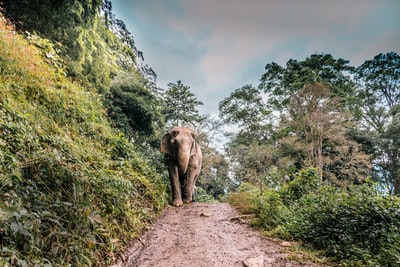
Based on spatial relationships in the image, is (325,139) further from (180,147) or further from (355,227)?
(355,227)

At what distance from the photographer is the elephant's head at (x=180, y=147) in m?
6.23

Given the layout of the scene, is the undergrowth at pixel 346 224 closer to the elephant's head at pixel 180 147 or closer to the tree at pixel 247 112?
the elephant's head at pixel 180 147

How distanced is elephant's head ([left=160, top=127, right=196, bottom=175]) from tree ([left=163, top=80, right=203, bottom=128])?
10.9 m

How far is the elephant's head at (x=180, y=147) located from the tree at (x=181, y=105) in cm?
1091

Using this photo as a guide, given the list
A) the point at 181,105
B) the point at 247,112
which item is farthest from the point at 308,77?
the point at 181,105

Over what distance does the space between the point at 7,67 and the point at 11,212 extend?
3208 millimetres

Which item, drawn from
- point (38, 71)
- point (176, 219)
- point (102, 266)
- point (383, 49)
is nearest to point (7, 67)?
point (38, 71)

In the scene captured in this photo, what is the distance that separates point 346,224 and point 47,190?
3.35m

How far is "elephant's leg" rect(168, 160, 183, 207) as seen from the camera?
594cm

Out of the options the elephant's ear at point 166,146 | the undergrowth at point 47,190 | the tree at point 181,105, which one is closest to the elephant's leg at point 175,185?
the elephant's ear at point 166,146

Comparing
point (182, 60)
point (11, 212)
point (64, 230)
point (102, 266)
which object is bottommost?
point (102, 266)

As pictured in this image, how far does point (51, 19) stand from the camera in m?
5.29

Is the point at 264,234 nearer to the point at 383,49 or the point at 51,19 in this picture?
the point at 51,19

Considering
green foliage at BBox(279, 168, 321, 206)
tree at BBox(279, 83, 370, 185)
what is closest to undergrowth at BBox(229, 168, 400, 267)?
green foliage at BBox(279, 168, 321, 206)
